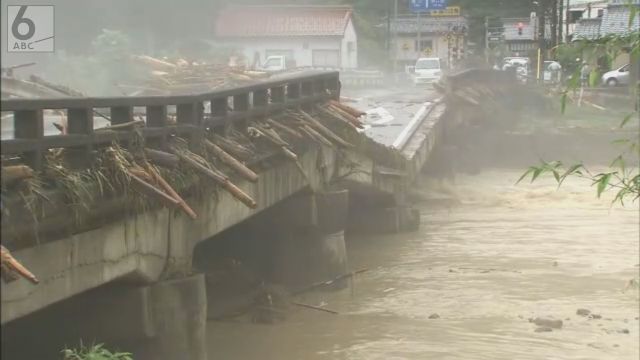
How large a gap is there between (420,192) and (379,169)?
1022cm

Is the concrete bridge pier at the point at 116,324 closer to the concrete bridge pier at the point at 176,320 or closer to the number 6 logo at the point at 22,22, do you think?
the concrete bridge pier at the point at 176,320

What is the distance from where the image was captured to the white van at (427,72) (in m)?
53.6

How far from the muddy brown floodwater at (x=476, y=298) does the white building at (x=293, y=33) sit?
1283cm

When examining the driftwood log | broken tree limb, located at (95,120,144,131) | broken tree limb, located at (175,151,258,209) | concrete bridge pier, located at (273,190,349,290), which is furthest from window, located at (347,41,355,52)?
broken tree limb, located at (95,120,144,131)

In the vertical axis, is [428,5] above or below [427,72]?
above

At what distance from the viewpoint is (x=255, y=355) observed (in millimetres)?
11656

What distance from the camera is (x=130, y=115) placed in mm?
7430

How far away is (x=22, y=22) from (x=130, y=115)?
3.69m

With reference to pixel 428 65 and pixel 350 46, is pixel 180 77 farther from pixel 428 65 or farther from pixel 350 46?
pixel 350 46

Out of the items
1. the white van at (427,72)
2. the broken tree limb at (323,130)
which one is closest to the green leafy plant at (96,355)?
the broken tree limb at (323,130)

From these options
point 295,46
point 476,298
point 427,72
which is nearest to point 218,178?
point 476,298

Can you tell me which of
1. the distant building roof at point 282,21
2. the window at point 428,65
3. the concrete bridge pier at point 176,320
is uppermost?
the distant building roof at point 282,21

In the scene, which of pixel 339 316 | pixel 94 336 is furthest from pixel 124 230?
pixel 339 316

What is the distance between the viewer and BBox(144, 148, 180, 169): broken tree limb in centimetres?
759
